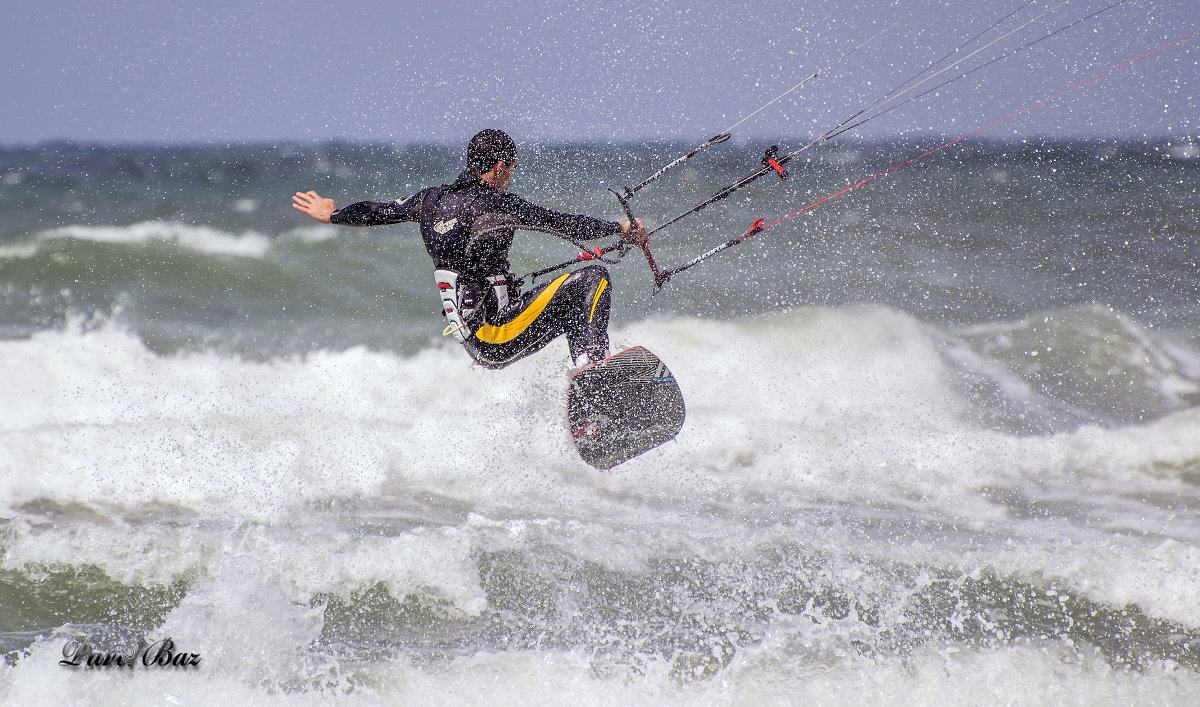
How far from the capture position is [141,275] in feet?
32.1

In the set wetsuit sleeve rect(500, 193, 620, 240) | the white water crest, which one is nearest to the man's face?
wetsuit sleeve rect(500, 193, 620, 240)

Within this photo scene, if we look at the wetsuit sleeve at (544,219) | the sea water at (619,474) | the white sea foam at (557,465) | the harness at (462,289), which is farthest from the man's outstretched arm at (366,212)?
the white sea foam at (557,465)

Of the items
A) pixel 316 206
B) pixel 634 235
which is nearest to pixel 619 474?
pixel 634 235

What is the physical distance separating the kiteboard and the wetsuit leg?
5.5 inches

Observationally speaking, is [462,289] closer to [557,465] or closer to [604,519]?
[604,519]

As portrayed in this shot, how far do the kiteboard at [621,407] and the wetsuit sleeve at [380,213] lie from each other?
1172mm

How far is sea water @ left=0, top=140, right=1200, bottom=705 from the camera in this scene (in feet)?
12.8

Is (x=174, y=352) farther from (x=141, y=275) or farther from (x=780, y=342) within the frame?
(x=780, y=342)

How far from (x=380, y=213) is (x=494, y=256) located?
2.16 ft

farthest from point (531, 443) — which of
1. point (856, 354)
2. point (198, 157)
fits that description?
point (198, 157)

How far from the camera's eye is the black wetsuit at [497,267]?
11.6 feet

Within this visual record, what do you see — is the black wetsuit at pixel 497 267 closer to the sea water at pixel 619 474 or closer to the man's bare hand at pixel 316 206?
the man's bare hand at pixel 316 206

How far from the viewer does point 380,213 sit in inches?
155

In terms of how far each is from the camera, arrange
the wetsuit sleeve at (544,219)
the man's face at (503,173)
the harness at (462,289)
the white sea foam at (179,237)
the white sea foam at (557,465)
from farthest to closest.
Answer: the white sea foam at (179,237), the white sea foam at (557,465), the harness at (462,289), the man's face at (503,173), the wetsuit sleeve at (544,219)
